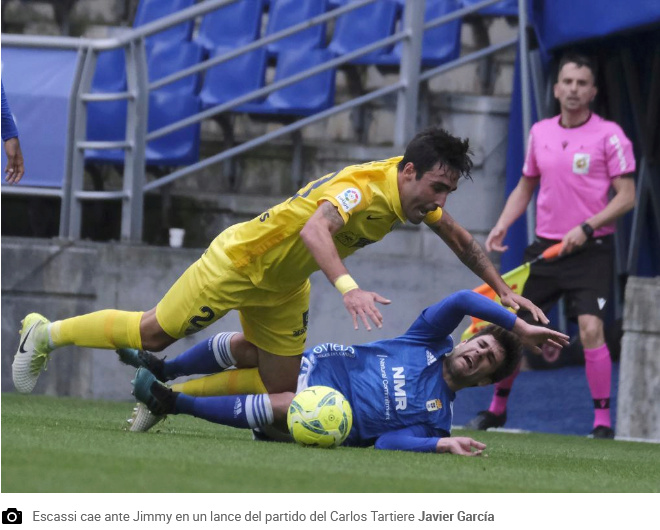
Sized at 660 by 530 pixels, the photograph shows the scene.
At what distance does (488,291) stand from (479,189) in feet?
6.23

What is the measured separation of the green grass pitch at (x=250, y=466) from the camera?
4.09m

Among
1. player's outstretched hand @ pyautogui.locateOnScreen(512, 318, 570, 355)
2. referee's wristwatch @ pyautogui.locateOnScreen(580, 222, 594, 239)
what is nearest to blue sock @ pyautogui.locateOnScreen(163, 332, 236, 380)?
player's outstretched hand @ pyautogui.locateOnScreen(512, 318, 570, 355)

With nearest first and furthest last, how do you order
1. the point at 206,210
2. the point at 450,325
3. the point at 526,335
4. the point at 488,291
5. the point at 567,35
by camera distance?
1. the point at 526,335
2. the point at 450,325
3. the point at 488,291
4. the point at 567,35
5. the point at 206,210

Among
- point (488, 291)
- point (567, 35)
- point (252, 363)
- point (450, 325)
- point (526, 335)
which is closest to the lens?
point (526, 335)

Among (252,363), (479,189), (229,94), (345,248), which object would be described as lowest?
(252,363)

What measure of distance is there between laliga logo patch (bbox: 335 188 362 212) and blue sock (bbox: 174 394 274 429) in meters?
0.93

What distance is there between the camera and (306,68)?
10109 millimetres

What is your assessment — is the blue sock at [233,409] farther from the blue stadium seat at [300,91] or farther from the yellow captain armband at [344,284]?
the blue stadium seat at [300,91]

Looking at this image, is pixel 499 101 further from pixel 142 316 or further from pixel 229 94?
pixel 142 316

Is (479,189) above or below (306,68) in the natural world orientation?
below

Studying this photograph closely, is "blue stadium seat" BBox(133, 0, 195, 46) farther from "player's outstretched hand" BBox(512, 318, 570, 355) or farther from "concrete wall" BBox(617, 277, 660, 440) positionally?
"player's outstretched hand" BBox(512, 318, 570, 355)

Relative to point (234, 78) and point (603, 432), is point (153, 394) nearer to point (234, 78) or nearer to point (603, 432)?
point (603, 432)

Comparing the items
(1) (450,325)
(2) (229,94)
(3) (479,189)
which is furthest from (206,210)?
(1) (450,325)

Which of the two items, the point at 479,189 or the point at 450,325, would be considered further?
the point at 479,189
